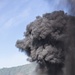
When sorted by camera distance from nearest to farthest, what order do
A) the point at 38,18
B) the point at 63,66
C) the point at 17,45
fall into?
the point at 63,66
the point at 38,18
the point at 17,45

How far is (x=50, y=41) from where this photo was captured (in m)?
76.4

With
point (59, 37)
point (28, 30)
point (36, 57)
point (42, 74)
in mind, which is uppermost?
point (28, 30)

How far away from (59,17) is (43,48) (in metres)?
11.3

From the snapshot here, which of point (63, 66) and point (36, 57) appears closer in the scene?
point (63, 66)

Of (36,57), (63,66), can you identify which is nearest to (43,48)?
(36,57)

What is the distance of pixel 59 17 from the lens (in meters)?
79.1

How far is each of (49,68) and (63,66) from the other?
5156mm

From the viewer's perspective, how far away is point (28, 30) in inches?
3334

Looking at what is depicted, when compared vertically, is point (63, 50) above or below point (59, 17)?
below

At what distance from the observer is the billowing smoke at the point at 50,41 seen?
242ft

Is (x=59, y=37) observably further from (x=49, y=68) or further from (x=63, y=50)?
(x=49, y=68)

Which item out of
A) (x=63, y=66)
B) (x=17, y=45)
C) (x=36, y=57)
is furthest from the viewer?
(x=17, y=45)

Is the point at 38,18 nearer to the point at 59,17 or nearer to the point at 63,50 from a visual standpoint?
the point at 59,17

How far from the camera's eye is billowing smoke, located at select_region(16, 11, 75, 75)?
242 ft
